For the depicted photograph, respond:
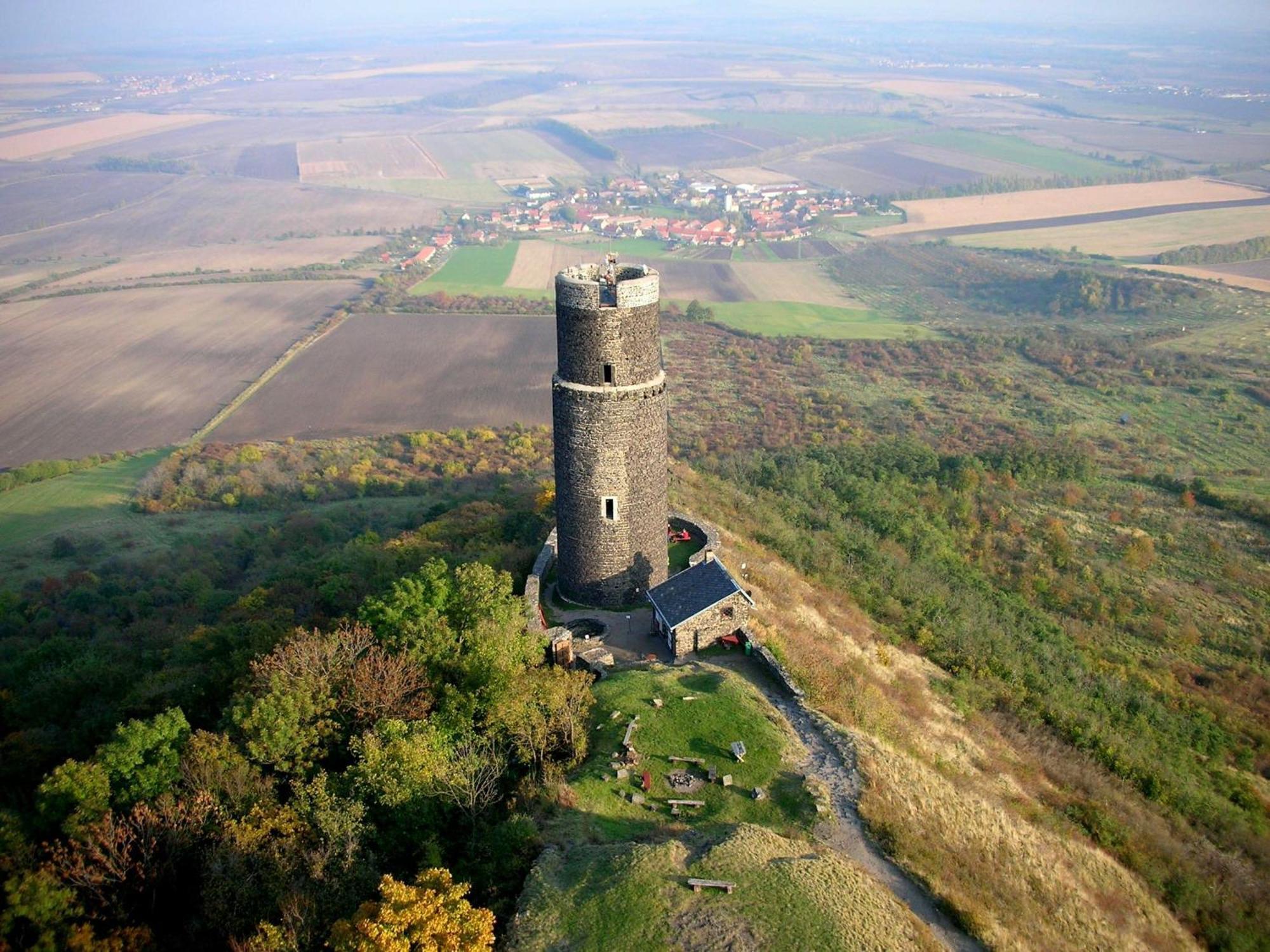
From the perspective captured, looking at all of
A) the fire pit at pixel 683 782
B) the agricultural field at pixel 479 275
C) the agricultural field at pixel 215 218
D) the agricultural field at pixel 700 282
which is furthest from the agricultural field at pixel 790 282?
the fire pit at pixel 683 782

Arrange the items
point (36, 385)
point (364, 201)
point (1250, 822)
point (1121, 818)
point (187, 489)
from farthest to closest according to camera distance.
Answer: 1. point (364, 201)
2. point (36, 385)
3. point (187, 489)
4. point (1250, 822)
5. point (1121, 818)

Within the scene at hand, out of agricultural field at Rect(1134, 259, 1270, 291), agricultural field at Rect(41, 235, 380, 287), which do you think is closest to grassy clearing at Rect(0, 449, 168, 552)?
agricultural field at Rect(41, 235, 380, 287)

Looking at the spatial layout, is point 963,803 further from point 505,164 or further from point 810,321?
point 505,164

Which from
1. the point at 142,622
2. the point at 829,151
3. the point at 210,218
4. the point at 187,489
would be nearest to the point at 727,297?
the point at 187,489

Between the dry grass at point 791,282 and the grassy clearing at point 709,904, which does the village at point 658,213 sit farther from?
the grassy clearing at point 709,904

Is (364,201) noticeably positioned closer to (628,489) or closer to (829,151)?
(829,151)

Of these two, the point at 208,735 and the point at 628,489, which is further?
the point at 628,489
